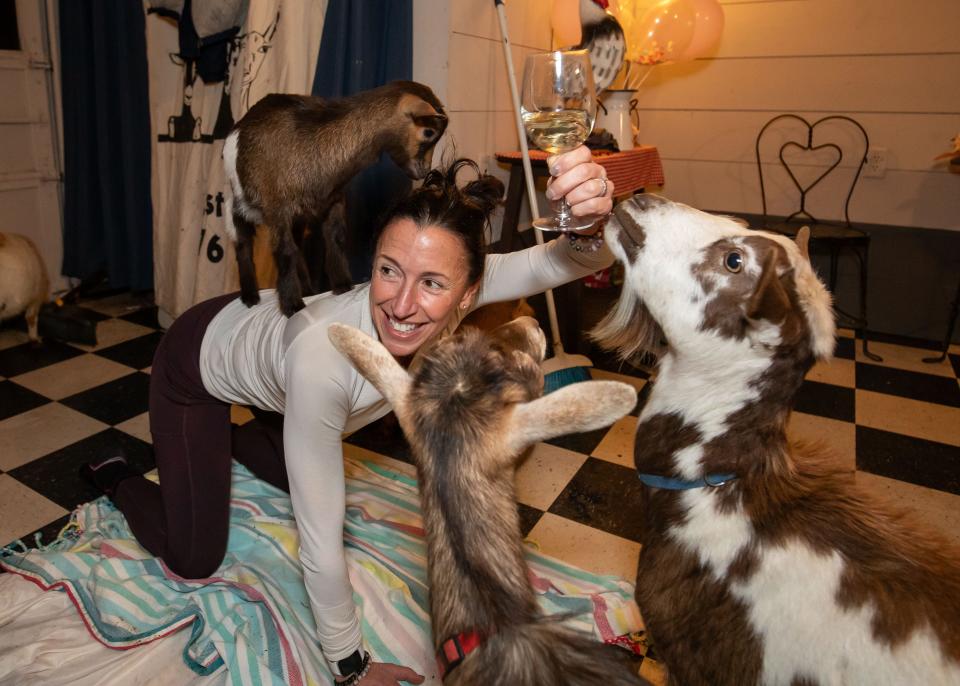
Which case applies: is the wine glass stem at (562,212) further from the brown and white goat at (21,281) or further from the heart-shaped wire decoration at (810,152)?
the heart-shaped wire decoration at (810,152)

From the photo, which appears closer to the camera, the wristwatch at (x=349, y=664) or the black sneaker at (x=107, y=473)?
the wristwatch at (x=349, y=664)

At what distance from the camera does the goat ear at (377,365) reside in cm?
104

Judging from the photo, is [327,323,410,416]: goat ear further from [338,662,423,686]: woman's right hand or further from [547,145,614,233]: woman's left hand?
[338,662,423,686]: woman's right hand

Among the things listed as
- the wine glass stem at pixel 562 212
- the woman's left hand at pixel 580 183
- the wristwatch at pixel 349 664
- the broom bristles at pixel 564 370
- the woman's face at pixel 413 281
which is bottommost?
the wristwatch at pixel 349 664

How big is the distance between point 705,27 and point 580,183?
3.06 metres

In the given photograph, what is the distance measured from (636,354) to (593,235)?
29 cm

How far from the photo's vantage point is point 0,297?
3.12 m

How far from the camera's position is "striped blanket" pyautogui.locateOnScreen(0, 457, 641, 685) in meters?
1.58

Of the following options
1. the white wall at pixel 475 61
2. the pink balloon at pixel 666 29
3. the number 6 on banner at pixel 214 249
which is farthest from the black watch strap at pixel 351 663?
the pink balloon at pixel 666 29

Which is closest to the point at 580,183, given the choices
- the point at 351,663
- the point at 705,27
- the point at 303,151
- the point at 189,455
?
the point at 303,151

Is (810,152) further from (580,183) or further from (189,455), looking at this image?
(189,455)

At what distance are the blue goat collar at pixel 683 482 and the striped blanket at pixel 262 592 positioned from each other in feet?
1.45

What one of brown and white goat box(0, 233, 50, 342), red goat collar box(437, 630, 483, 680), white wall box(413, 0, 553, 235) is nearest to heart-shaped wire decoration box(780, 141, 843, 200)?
white wall box(413, 0, 553, 235)

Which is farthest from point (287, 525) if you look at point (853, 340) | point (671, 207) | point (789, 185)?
point (789, 185)
